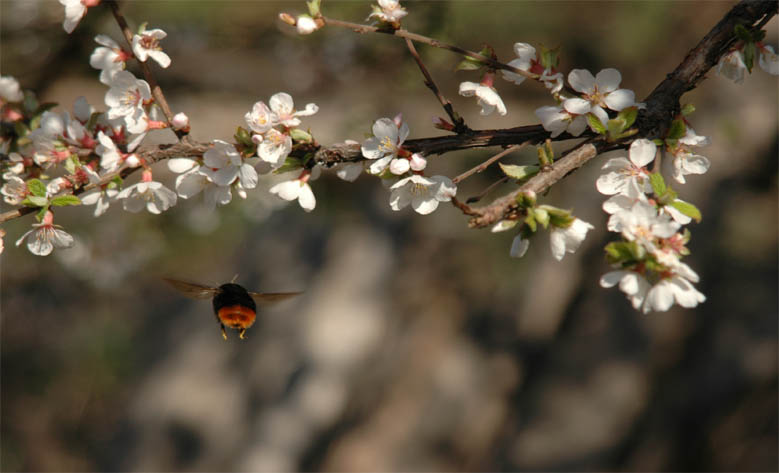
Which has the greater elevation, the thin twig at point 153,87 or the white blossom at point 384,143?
the thin twig at point 153,87

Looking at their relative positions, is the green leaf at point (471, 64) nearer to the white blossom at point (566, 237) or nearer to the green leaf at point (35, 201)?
the white blossom at point (566, 237)

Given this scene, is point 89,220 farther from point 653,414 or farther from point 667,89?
point 667,89

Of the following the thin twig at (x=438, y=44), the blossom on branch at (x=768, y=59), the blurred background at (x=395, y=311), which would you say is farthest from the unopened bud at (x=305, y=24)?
the blurred background at (x=395, y=311)

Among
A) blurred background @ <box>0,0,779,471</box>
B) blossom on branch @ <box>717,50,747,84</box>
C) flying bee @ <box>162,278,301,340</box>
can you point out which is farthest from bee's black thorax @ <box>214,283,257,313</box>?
blurred background @ <box>0,0,779,471</box>

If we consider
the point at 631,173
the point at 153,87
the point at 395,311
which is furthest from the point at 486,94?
the point at 395,311

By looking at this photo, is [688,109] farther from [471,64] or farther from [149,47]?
[149,47]

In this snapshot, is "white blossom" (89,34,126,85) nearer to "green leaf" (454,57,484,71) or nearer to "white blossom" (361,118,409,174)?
"white blossom" (361,118,409,174)
